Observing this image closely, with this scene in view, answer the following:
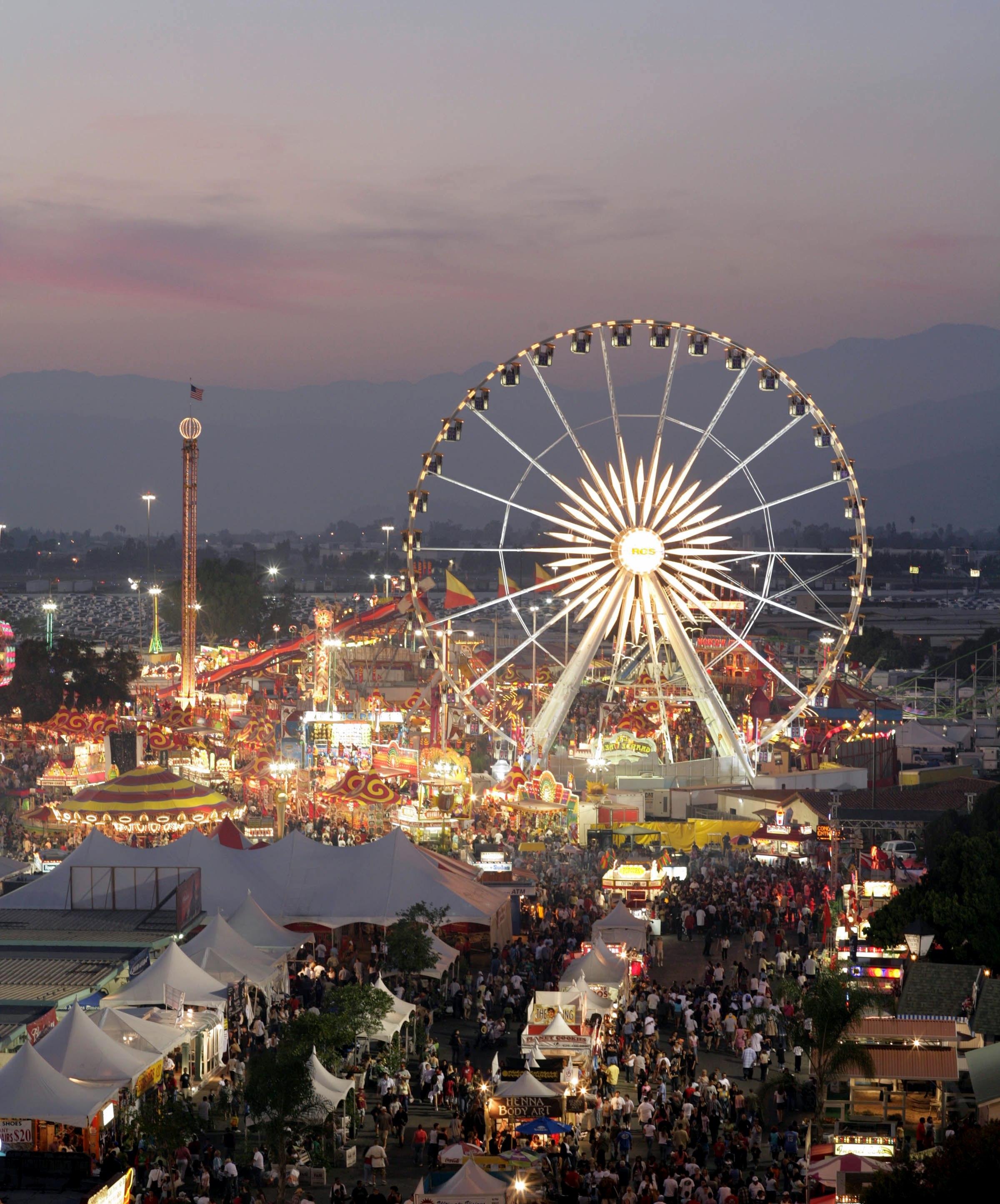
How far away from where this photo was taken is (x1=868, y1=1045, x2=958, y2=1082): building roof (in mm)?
21422

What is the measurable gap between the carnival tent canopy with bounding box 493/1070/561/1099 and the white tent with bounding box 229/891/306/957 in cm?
692

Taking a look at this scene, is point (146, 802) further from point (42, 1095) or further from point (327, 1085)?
point (42, 1095)

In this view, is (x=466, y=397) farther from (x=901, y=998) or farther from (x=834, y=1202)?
(x=834, y=1202)

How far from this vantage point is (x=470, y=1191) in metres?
17.8

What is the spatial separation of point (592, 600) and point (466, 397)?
6.07 meters

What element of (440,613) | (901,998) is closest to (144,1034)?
(901,998)

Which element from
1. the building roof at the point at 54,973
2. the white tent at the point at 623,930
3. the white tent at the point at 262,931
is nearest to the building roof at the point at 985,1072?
the white tent at the point at 623,930

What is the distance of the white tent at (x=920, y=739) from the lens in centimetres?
5544

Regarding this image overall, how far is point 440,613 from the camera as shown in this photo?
171 m

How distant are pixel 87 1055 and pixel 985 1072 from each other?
1038 cm

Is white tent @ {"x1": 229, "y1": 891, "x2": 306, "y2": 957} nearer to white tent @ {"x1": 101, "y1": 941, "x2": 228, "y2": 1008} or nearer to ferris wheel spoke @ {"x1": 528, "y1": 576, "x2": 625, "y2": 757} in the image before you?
white tent @ {"x1": 101, "y1": 941, "x2": 228, "y2": 1008}

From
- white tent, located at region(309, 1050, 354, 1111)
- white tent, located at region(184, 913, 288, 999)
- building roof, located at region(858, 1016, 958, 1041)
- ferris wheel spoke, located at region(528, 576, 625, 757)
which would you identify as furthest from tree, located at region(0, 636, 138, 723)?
building roof, located at region(858, 1016, 958, 1041)

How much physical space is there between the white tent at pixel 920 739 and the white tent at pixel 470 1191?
39043mm

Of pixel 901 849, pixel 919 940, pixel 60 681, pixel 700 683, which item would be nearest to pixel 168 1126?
pixel 919 940
